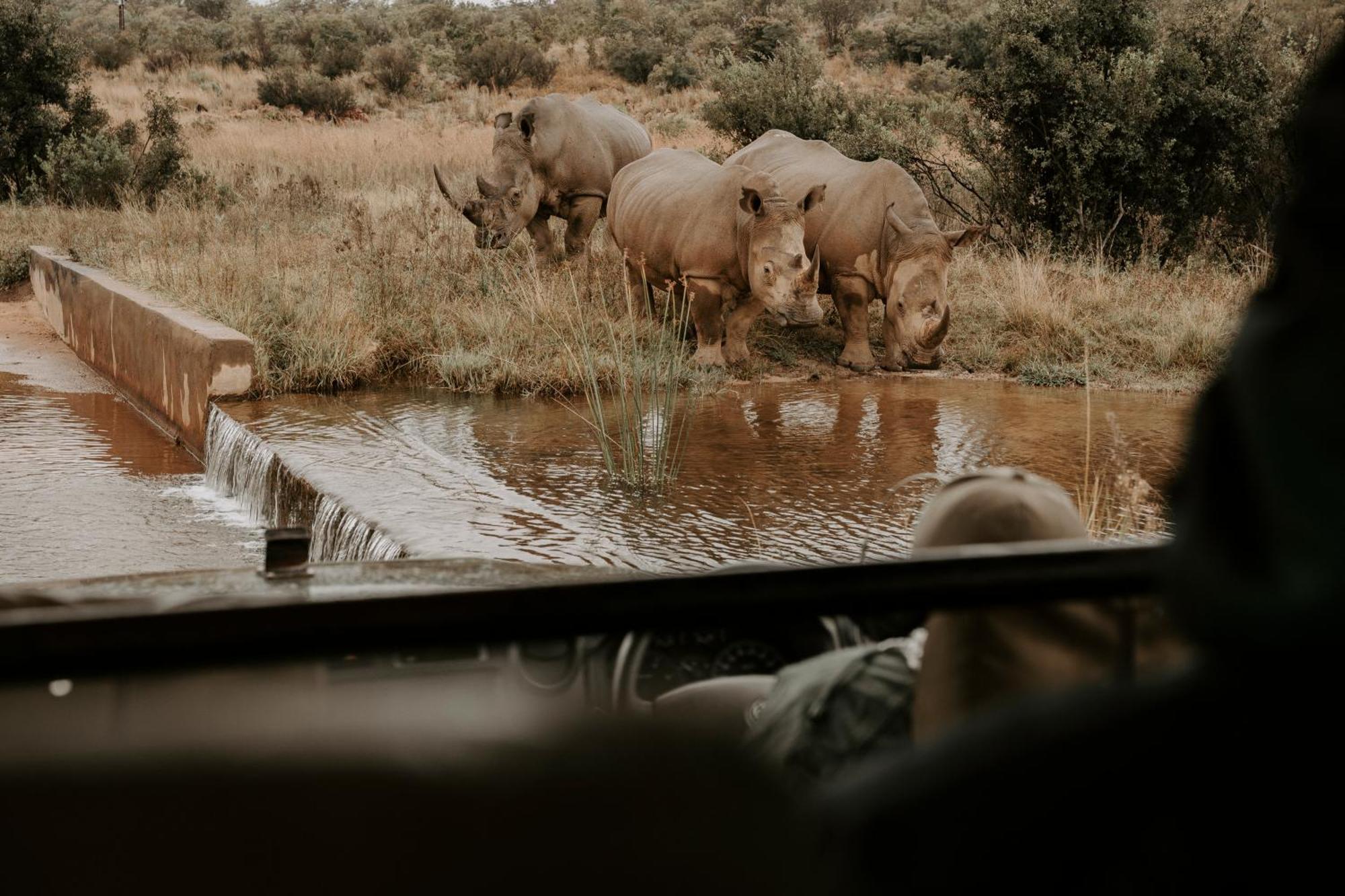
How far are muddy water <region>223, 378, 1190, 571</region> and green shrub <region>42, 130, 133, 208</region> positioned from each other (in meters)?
10.4

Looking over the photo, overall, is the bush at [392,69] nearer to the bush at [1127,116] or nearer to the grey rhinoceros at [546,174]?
the grey rhinoceros at [546,174]

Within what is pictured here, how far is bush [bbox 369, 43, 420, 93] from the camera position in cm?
3531

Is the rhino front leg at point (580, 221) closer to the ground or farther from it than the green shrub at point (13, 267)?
farther from it

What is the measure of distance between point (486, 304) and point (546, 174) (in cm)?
283

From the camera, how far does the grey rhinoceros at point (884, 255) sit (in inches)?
341

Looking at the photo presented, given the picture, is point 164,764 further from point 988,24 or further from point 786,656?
point 988,24

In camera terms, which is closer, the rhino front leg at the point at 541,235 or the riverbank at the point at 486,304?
the riverbank at the point at 486,304

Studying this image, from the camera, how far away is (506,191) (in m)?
11.4

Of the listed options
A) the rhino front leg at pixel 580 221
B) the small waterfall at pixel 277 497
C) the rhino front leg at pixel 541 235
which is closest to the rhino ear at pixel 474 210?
the rhino front leg at pixel 541 235

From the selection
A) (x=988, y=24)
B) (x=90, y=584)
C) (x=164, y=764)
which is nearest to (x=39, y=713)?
(x=164, y=764)

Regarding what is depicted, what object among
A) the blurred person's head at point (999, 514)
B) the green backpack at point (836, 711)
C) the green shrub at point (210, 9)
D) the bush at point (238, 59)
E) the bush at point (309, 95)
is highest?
the green shrub at point (210, 9)

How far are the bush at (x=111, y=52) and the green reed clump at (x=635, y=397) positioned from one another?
109 feet

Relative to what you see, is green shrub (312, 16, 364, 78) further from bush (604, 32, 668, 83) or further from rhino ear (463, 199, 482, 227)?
rhino ear (463, 199, 482, 227)

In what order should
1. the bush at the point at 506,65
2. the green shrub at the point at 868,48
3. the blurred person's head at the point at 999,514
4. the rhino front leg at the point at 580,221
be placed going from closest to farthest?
the blurred person's head at the point at 999,514
the rhino front leg at the point at 580,221
the bush at the point at 506,65
the green shrub at the point at 868,48
